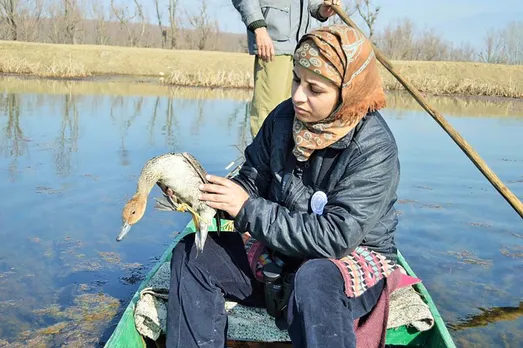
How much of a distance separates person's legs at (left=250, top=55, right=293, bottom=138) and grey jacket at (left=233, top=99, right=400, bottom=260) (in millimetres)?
Answer: 2152

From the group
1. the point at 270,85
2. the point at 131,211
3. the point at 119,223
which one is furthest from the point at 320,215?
the point at 119,223

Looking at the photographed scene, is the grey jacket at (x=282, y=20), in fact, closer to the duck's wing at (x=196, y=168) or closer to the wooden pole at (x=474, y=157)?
the wooden pole at (x=474, y=157)

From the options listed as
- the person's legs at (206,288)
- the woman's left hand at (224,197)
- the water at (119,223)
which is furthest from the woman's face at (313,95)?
the water at (119,223)

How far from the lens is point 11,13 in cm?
4381

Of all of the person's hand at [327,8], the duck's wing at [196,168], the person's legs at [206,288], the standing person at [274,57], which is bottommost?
the person's legs at [206,288]

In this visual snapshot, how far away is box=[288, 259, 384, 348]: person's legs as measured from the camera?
2109mm

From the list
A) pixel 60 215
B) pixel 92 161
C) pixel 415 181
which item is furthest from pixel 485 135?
pixel 60 215

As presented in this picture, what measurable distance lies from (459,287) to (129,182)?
12.5 feet

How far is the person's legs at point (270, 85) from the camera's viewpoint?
484 cm

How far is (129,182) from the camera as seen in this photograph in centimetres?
659

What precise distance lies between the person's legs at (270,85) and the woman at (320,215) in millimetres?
2195

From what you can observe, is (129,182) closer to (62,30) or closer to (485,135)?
(485,135)

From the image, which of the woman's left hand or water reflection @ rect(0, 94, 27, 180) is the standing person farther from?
water reflection @ rect(0, 94, 27, 180)

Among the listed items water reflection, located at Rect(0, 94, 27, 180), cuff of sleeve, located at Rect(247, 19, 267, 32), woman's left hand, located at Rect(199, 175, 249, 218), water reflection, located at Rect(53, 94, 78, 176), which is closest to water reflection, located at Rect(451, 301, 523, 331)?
woman's left hand, located at Rect(199, 175, 249, 218)
